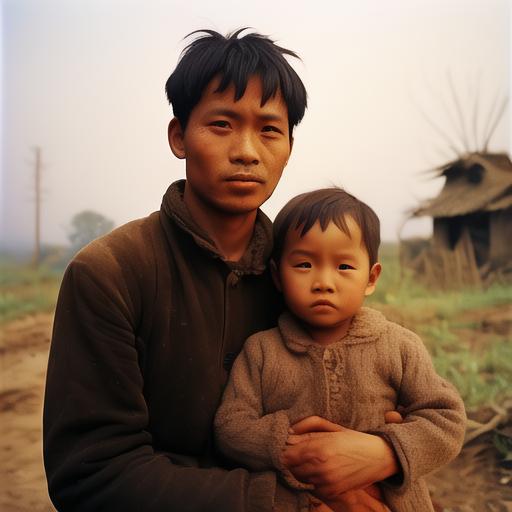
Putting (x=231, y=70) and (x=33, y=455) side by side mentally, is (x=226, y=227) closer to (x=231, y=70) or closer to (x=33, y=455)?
(x=231, y=70)

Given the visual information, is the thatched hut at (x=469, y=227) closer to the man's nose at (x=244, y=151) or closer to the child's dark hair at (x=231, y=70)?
the child's dark hair at (x=231, y=70)

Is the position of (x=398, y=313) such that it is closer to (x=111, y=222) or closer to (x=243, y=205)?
(x=111, y=222)

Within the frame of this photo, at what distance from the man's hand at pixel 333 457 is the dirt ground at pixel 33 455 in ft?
6.71

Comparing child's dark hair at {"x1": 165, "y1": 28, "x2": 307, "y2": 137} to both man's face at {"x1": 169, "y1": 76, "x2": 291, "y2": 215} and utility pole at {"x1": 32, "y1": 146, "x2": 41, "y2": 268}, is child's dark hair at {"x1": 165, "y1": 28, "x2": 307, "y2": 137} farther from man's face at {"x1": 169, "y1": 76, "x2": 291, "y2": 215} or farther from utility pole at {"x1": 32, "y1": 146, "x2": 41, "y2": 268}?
utility pole at {"x1": 32, "y1": 146, "x2": 41, "y2": 268}

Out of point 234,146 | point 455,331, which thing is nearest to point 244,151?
point 234,146

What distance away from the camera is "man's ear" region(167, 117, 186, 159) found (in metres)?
1.81

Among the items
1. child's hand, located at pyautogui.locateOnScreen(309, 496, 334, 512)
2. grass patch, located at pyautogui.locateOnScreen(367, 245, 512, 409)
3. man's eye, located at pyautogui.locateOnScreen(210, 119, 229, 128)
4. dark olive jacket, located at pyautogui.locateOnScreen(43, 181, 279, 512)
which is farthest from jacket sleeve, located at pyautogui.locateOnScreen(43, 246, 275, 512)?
grass patch, located at pyautogui.locateOnScreen(367, 245, 512, 409)

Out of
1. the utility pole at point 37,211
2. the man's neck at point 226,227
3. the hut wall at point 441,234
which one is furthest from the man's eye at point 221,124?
the hut wall at point 441,234

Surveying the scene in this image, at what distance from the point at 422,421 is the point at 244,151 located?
786mm

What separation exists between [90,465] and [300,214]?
2.58ft

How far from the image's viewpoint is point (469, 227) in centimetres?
427

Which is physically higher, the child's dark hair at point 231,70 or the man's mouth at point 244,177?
the child's dark hair at point 231,70

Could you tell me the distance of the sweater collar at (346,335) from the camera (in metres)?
1.65

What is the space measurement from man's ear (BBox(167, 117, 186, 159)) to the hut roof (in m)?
2.34
